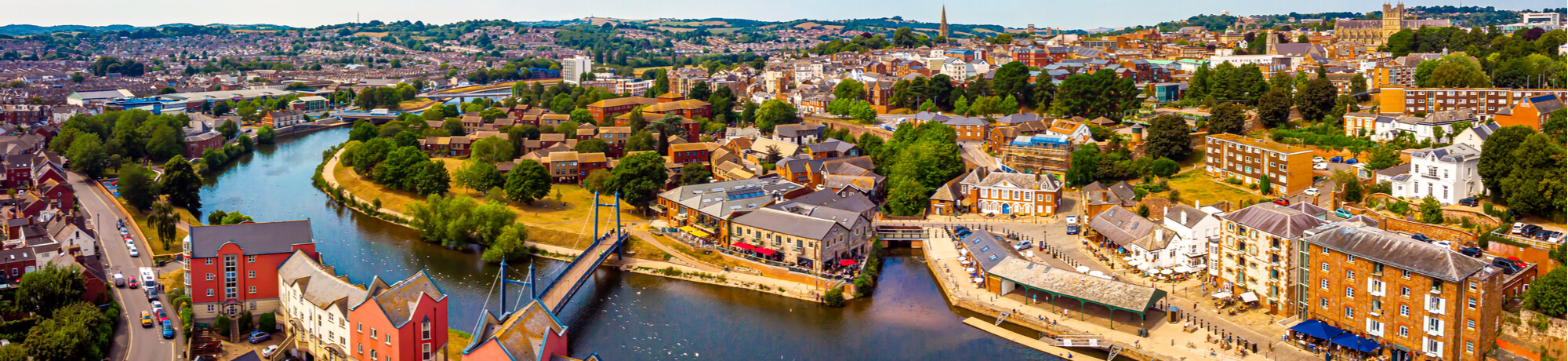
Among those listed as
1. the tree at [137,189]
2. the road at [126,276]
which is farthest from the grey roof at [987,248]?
the tree at [137,189]

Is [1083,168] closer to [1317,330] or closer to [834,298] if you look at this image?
[834,298]

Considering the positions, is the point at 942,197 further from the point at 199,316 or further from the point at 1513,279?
the point at 199,316

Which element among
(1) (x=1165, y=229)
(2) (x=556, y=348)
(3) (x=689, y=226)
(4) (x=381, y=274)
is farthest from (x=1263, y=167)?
(4) (x=381, y=274)

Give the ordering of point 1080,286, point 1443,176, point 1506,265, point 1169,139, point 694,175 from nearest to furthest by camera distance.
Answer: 1. point 1506,265
2. point 1080,286
3. point 1443,176
4. point 1169,139
5. point 694,175

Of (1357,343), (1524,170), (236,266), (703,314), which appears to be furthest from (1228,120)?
(236,266)

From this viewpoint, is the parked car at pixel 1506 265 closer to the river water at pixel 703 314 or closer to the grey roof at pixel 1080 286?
the grey roof at pixel 1080 286
